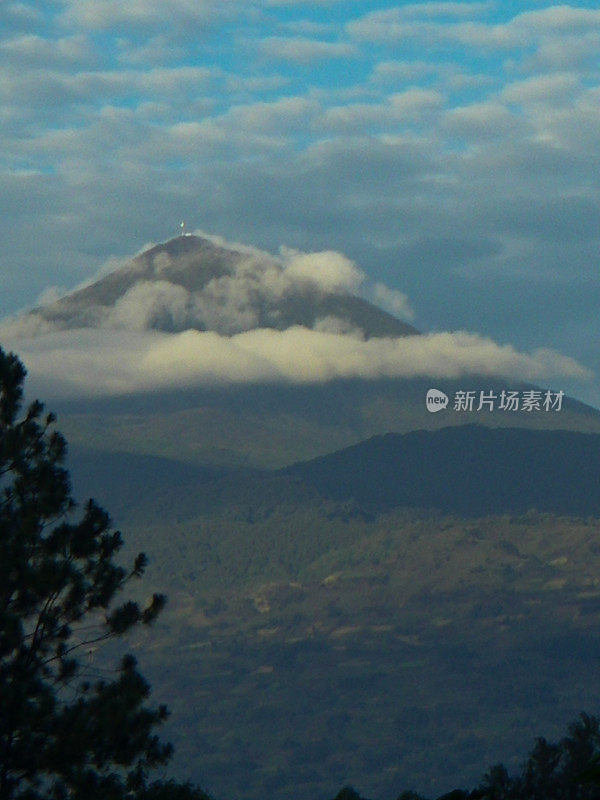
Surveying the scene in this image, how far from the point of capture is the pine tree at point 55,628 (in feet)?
138

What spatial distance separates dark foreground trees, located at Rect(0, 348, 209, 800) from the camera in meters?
42.2

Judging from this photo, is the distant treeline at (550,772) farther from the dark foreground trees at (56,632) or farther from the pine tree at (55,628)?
the pine tree at (55,628)

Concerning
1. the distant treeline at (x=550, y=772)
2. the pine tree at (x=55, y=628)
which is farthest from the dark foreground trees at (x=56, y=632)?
the distant treeline at (x=550, y=772)

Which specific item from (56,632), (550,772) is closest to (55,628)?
(56,632)

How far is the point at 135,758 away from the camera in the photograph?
4409 centimetres

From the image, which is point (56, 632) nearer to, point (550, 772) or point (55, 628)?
point (55, 628)

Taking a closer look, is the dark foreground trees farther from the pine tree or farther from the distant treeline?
the distant treeline

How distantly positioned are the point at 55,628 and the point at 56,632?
0.12 m

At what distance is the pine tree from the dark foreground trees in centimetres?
3

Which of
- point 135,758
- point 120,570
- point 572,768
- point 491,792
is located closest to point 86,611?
point 120,570

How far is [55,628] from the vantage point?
145 ft

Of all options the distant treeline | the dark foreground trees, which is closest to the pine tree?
the dark foreground trees

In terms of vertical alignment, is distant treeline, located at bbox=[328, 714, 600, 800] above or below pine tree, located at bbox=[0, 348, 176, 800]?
below

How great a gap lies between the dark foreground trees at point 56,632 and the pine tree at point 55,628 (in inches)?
1.2
